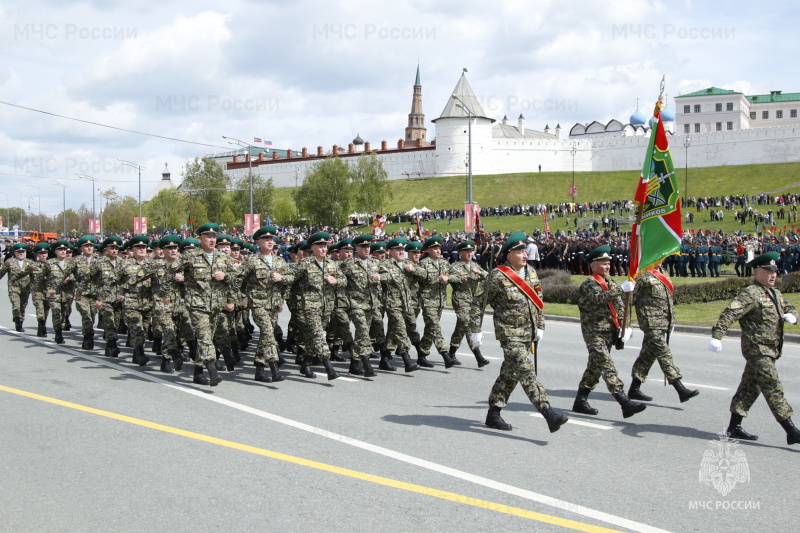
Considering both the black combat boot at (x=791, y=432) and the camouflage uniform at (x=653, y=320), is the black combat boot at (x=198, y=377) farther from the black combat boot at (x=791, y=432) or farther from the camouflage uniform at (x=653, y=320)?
the black combat boot at (x=791, y=432)

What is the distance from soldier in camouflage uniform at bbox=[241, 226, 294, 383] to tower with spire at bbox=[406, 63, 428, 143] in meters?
151

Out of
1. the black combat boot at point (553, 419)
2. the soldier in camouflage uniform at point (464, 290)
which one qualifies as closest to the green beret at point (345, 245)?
the soldier in camouflage uniform at point (464, 290)

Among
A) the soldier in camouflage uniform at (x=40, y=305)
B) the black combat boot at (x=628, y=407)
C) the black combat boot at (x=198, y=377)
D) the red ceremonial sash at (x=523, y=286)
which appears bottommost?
the black combat boot at (x=198, y=377)

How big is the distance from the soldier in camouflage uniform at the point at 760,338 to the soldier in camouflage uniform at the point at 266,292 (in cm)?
539

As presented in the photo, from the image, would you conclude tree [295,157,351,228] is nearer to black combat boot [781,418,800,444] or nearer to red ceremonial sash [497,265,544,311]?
red ceremonial sash [497,265,544,311]

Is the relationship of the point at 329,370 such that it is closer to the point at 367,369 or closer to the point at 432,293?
the point at 367,369

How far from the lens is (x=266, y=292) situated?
964cm

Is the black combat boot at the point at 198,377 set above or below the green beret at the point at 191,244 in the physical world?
below

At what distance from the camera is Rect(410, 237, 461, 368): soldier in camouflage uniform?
10617 millimetres

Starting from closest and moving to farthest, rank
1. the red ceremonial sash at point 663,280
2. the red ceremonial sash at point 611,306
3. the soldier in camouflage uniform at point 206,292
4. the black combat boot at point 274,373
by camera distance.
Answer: the red ceremonial sash at point 611,306 → the red ceremonial sash at point 663,280 → the soldier in camouflage uniform at point 206,292 → the black combat boot at point 274,373

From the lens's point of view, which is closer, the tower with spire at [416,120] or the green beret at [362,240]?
the green beret at [362,240]

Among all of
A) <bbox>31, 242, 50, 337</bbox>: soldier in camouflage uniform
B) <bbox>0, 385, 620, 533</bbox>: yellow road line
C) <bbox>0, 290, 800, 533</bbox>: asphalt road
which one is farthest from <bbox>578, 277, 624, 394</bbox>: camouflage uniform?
<bbox>31, 242, 50, 337</bbox>: soldier in camouflage uniform

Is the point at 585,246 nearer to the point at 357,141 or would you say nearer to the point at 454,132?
the point at 454,132

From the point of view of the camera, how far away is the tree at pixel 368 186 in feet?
288
